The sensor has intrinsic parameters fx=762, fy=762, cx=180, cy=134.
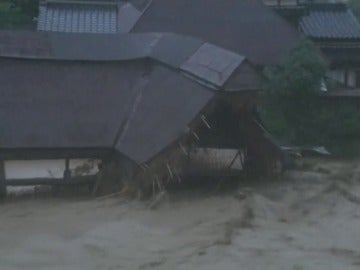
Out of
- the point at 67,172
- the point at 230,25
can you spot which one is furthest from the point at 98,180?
the point at 230,25

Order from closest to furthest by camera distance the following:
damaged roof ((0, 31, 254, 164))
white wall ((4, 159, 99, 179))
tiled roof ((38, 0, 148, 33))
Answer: damaged roof ((0, 31, 254, 164)) → white wall ((4, 159, 99, 179)) → tiled roof ((38, 0, 148, 33))

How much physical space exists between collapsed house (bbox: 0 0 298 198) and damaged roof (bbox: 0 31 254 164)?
17 mm

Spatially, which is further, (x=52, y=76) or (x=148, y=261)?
(x=52, y=76)

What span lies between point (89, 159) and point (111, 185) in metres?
0.56

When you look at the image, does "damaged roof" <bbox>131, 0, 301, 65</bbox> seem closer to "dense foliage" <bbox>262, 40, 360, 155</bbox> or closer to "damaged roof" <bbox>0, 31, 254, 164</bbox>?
"dense foliage" <bbox>262, 40, 360, 155</bbox>

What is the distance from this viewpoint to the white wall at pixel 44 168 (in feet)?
39.8

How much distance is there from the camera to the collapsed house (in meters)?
11.7

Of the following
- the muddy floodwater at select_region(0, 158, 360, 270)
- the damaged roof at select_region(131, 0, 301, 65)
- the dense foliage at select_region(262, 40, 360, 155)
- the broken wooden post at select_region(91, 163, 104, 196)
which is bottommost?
the muddy floodwater at select_region(0, 158, 360, 270)

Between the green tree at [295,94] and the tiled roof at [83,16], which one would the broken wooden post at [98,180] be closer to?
the green tree at [295,94]

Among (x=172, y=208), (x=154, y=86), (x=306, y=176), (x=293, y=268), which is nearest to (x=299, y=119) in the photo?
(x=306, y=176)

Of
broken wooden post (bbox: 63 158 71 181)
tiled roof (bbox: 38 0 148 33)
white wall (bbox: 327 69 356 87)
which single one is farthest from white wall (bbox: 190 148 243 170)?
white wall (bbox: 327 69 356 87)

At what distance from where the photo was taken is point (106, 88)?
12977 mm

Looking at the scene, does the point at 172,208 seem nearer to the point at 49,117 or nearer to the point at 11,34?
the point at 49,117

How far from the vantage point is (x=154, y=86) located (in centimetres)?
1270
